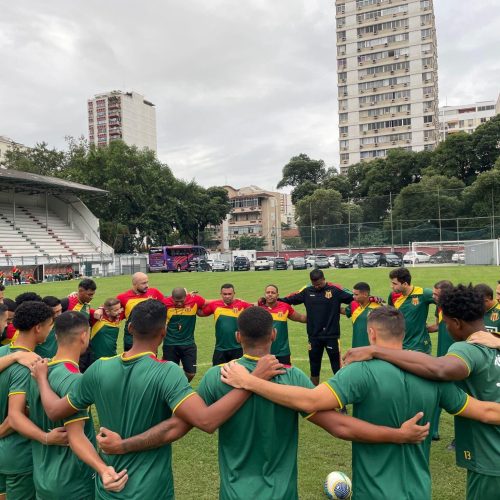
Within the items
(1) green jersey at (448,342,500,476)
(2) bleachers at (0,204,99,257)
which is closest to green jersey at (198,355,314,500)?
(1) green jersey at (448,342,500,476)

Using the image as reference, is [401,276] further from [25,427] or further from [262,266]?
[262,266]

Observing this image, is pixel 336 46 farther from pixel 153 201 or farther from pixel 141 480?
pixel 141 480

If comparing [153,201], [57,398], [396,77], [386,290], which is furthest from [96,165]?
[57,398]

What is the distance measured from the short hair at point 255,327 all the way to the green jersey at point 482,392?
1.17 meters

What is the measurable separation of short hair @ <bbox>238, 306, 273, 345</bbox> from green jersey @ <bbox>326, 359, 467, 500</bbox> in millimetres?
493

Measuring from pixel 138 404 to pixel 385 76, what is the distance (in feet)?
289

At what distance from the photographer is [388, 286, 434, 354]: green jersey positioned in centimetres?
650

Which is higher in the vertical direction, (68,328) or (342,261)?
(68,328)

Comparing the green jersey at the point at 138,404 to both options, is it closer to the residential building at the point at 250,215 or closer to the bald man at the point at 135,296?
the bald man at the point at 135,296

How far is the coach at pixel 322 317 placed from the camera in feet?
24.8

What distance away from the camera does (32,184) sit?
44.8 metres

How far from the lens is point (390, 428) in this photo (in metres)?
2.61

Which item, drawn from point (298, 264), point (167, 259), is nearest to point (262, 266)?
point (298, 264)

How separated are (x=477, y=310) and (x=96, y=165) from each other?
2475 inches
